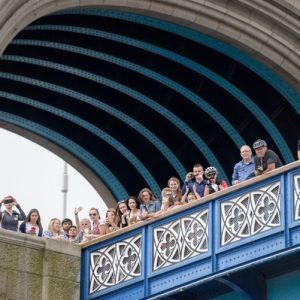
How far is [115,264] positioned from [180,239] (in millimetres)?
1765

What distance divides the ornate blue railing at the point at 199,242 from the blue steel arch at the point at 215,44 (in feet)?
27.8

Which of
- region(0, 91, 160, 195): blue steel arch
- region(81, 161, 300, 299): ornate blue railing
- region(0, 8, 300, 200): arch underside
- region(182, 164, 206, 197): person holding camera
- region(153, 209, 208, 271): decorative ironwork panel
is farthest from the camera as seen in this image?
region(0, 91, 160, 195): blue steel arch

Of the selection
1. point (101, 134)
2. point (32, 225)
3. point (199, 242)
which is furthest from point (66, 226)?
point (101, 134)

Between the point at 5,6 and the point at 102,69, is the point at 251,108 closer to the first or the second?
the point at 102,69

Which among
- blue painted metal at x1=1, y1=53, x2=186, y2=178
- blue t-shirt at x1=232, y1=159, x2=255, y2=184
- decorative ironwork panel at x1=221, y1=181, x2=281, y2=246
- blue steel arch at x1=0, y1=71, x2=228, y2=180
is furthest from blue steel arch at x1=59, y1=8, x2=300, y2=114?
decorative ironwork panel at x1=221, y1=181, x2=281, y2=246

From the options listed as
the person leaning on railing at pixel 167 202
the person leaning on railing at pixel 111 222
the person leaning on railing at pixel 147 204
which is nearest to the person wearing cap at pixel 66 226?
the person leaning on railing at pixel 111 222

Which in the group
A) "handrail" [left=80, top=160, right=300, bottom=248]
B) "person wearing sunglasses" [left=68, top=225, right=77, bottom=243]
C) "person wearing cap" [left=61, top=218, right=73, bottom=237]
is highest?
"person wearing cap" [left=61, top=218, right=73, bottom=237]

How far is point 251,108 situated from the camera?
136 ft

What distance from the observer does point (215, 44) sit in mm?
39656

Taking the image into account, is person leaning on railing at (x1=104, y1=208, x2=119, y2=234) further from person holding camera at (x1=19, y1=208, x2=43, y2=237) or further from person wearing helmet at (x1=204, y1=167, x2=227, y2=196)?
person wearing helmet at (x1=204, y1=167, x2=227, y2=196)

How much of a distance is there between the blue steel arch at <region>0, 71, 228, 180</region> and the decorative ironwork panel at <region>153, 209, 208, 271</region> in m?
12.2

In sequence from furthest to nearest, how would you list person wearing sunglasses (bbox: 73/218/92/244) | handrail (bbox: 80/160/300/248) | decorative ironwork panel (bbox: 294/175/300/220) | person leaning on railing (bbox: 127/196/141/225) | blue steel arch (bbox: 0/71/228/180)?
blue steel arch (bbox: 0/71/228/180), person wearing sunglasses (bbox: 73/218/92/244), person leaning on railing (bbox: 127/196/141/225), handrail (bbox: 80/160/300/248), decorative ironwork panel (bbox: 294/175/300/220)

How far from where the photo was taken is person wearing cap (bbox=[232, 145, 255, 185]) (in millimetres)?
29422

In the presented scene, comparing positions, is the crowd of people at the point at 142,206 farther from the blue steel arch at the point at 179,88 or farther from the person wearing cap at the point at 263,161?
the blue steel arch at the point at 179,88
